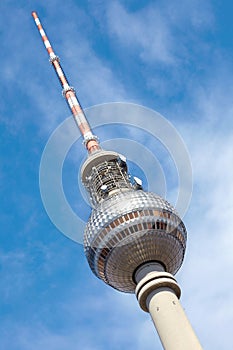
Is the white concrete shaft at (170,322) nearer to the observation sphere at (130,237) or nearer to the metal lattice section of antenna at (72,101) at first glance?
the observation sphere at (130,237)

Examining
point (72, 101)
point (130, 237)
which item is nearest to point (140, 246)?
point (130, 237)

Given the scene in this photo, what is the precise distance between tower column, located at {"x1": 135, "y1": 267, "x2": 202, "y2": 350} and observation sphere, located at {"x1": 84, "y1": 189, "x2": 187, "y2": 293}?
1852 mm

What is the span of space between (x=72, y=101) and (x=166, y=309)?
33042 mm

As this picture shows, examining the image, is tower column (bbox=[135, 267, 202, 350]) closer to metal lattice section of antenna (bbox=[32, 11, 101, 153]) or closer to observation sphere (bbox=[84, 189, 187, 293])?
observation sphere (bbox=[84, 189, 187, 293])

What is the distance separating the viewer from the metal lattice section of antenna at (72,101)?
5497 centimetres

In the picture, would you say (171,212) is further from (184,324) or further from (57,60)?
(57,60)

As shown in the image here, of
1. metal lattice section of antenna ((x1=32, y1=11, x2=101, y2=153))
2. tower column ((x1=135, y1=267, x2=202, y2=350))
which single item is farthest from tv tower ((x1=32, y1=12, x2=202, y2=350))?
metal lattice section of antenna ((x1=32, y1=11, x2=101, y2=153))

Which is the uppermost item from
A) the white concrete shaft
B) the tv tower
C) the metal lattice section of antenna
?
the metal lattice section of antenna

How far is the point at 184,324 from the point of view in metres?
33.3

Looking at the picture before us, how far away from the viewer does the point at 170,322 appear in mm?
33438

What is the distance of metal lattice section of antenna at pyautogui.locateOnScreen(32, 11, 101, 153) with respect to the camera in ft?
180

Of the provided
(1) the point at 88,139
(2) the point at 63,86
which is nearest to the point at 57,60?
(2) the point at 63,86

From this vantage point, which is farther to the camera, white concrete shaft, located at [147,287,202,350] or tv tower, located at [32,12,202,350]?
tv tower, located at [32,12,202,350]

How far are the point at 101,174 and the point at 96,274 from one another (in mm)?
11419
